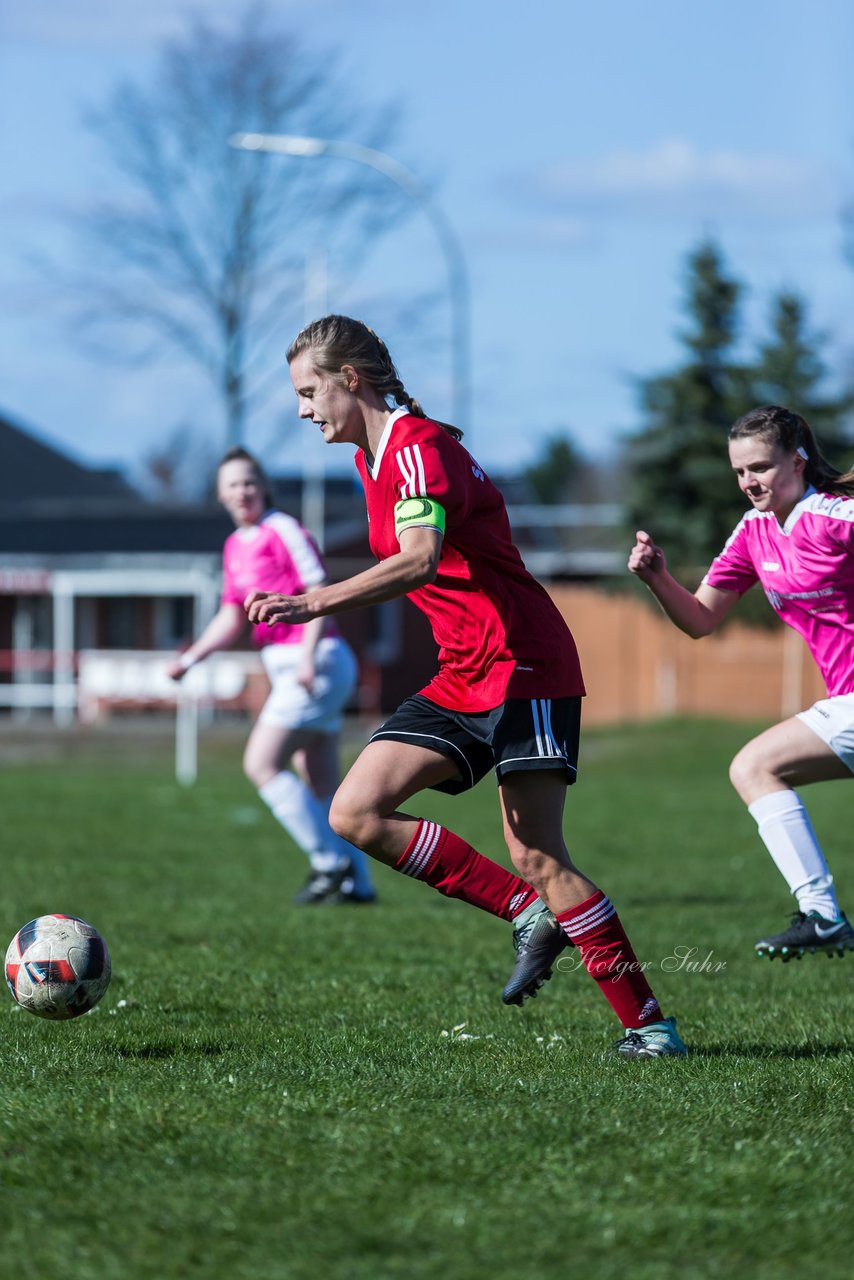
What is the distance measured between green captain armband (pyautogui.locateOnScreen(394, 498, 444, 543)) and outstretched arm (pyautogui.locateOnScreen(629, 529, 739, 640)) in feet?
2.93

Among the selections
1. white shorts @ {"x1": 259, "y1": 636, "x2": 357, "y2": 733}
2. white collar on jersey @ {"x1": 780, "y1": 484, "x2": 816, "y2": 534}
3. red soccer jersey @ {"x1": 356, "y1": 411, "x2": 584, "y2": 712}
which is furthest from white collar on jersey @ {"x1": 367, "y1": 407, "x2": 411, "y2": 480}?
white shorts @ {"x1": 259, "y1": 636, "x2": 357, "y2": 733}

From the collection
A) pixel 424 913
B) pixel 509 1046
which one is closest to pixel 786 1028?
pixel 509 1046

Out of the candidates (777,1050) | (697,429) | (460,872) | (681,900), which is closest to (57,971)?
(460,872)

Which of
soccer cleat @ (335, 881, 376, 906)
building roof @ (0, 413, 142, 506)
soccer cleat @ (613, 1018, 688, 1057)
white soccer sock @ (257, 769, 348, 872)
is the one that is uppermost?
soccer cleat @ (613, 1018, 688, 1057)

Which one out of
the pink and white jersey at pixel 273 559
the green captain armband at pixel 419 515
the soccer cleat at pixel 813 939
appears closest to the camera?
the green captain armband at pixel 419 515

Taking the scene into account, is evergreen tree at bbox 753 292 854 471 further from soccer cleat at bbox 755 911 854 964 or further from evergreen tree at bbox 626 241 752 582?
soccer cleat at bbox 755 911 854 964

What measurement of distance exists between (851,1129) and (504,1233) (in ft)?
4.22

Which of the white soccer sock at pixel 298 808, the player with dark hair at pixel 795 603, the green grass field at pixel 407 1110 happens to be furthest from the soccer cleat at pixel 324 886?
the player with dark hair at pixel 795 603

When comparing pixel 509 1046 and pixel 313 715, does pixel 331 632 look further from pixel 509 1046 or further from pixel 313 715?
pixel 509 1046

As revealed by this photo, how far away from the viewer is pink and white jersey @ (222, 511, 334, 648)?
9047 mm

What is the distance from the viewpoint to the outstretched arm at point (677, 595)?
5.53 m

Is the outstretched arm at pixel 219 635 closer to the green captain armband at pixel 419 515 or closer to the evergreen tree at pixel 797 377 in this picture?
the green captain armband at pixel 419 515

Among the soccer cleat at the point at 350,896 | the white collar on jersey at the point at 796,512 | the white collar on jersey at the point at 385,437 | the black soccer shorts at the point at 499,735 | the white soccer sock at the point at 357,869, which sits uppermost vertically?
the white collar on jersey at the point at 385,437

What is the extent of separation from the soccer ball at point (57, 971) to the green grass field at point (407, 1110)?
0.46ft
